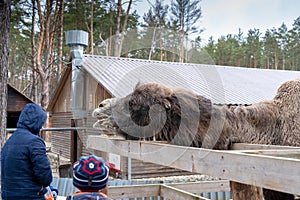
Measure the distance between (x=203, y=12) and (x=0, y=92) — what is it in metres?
16.4

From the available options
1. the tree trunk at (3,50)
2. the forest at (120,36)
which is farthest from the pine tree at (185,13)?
the tree trunk at (3,50)

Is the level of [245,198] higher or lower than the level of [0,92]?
lower

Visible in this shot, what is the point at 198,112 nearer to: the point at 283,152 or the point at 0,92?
the point at 283,152

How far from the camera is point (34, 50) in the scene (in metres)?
15.5

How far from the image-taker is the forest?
48.2 feet

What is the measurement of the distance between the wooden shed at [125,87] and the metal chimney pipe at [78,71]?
13 centimetres

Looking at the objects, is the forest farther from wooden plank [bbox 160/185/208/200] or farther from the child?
the child

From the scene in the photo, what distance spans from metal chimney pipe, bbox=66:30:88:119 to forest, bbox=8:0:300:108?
1.95 metres

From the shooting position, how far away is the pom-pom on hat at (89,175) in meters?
1.82

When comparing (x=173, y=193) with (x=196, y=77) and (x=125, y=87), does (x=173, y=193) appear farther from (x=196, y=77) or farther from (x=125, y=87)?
(x=196, y=77)

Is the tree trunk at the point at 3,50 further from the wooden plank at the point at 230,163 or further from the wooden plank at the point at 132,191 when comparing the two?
the wooden plank at the point at 230,163

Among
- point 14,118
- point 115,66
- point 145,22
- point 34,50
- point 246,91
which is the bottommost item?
Answer: point 14,118

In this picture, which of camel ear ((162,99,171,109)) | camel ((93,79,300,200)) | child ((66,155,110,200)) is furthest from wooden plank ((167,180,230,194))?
child ((66,155,110,200))

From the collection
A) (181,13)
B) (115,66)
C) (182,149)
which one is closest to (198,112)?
(182,149)
